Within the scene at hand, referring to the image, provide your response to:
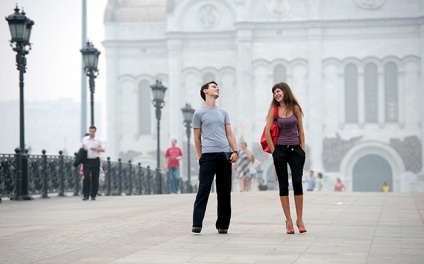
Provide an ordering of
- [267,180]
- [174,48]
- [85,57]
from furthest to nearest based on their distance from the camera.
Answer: [174,48]
[267,180]
[85,57]

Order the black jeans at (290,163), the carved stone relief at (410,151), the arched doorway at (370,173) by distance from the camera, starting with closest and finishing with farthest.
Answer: the black jeans at (290,163)
the carved stone relief at (410,151)
the arched doorway at (370,173)

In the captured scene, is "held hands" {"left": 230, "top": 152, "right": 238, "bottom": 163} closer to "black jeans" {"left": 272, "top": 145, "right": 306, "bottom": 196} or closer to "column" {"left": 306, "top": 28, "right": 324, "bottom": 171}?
"black jeans" {"left": 272, "top": 145, "right": 306, "bottom": 196}

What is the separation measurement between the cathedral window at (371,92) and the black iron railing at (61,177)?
2949 cm

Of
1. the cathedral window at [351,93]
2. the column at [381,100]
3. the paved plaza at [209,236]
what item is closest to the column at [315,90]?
the cathedral window at [351,93]

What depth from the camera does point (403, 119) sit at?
62.3 meters

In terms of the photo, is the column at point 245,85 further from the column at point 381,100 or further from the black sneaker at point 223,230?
the black sneaker at point 223,230

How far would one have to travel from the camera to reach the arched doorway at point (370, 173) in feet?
206

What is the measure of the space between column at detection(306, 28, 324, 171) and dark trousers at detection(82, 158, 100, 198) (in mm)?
41660

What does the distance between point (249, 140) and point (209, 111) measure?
51.3 m

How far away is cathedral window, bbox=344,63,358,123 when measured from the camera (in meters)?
63.2

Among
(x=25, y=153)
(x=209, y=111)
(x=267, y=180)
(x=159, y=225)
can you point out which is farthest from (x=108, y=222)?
(x=267, y=180)

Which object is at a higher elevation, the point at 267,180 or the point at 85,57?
the point at 85,57

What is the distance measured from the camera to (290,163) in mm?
12297

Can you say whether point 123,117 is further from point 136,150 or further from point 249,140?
point 249,140
